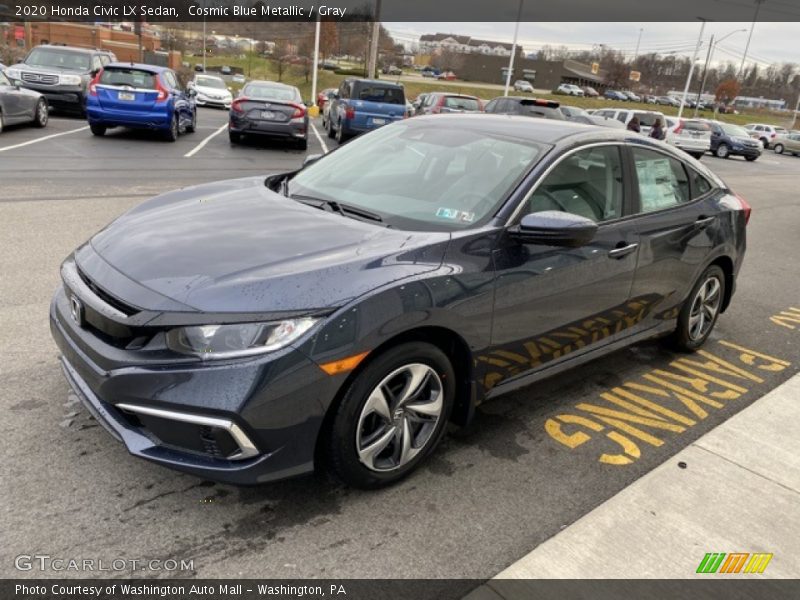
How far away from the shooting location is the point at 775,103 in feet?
363

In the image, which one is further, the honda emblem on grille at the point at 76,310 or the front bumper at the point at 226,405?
the honda emblem on grille at the point at 76,310

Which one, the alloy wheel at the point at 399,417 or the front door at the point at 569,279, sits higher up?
the front door at the point at 569,279

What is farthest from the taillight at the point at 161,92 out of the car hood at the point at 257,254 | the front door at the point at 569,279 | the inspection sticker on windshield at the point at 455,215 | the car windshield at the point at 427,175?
the inspection sticker on windshield at the point at 455,215

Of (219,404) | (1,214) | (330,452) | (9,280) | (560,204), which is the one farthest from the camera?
(1,214)

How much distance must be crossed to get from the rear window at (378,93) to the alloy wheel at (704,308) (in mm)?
13937

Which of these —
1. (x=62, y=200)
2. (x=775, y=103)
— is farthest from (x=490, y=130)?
(x=775, y=103)

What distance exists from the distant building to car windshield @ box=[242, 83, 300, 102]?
362ft

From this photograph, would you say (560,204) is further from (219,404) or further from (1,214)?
(1,214)

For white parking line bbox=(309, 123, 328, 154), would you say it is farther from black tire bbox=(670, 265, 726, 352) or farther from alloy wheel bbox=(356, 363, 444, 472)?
alloy wheel bbox=(356, 363, 444, 472)

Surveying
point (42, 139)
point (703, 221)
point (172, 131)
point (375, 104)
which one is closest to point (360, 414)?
point (703, 221)

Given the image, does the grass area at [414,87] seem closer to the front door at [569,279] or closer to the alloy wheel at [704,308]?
Result: the alloy wheel at [704,308]

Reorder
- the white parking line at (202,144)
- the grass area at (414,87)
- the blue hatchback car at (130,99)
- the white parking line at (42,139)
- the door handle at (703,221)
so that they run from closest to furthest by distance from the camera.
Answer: the door handle at (703,221), the white parking line at (42,139), the white parking line at (202,144), the blue hatchback car at (130,99), the grass area at (414,87)

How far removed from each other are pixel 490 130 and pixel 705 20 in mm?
61635

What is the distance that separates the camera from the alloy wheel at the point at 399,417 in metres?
2.79
